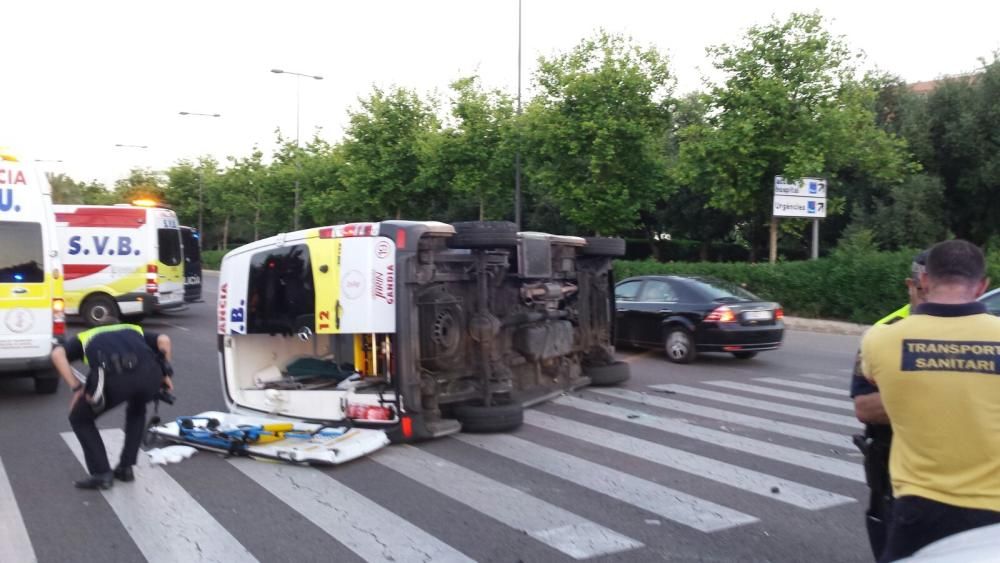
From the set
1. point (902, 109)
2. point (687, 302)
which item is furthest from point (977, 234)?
point (687, 302)


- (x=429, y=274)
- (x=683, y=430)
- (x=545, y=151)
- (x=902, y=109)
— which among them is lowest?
(x=683, y=430)

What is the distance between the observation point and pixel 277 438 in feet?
24.7

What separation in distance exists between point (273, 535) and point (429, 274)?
117 inches

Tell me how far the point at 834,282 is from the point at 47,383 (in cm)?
1710

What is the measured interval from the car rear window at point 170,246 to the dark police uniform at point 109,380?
1409 cm

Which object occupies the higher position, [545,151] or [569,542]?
[545,151]

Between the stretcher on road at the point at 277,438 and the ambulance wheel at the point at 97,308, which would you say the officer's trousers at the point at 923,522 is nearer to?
the stretcher on road at the point at 277,438

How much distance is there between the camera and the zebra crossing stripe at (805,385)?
11266 mm

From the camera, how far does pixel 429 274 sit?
7.67 meters

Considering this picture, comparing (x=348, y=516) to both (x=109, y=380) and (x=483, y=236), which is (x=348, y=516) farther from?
(x=483, y=236)

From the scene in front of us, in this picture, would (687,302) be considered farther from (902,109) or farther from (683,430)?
(902,109)

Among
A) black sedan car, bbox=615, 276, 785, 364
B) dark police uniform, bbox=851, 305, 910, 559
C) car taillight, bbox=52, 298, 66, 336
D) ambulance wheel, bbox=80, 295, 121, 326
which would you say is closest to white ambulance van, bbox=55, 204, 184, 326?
ambulance wheel, bbox=80, 295, 121, 326

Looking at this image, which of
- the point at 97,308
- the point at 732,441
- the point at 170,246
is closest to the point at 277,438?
the point at 732,441

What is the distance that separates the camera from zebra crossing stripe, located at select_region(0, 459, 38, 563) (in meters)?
4.99
